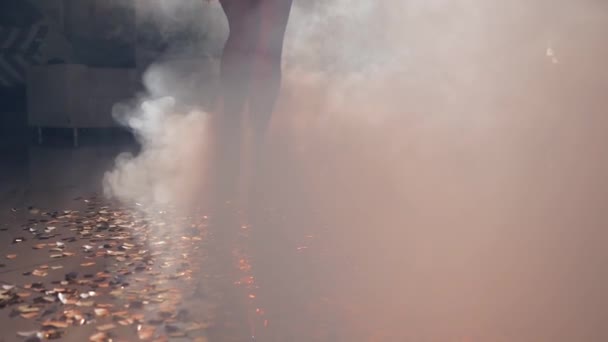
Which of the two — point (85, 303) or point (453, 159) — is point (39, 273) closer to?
point (85, 303)

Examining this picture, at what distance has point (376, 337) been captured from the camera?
2.27 m

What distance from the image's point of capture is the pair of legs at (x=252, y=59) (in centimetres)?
491

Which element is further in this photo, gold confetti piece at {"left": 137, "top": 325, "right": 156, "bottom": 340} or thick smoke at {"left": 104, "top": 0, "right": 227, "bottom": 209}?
thick smoke at {"left": 104, "top": 0, "right": 227, "bottom": 209}

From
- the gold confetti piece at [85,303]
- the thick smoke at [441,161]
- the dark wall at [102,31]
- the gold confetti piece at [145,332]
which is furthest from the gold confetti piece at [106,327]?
the dark wall at [102,31]

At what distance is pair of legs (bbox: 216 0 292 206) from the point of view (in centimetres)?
491

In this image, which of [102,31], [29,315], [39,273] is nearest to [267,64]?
[39,273]

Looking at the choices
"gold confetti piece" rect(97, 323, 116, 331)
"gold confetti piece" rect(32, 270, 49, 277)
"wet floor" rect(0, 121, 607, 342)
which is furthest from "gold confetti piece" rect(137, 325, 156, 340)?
"gold confetti piece" rect(32, 270, 49, 277)

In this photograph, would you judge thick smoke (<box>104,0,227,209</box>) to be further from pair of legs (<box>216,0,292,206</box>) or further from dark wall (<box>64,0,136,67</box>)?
pair of legs (<box>216,0,292,206</box>)

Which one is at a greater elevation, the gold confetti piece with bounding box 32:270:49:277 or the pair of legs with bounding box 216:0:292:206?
the pair of legs with bounding box 216:0:292:206

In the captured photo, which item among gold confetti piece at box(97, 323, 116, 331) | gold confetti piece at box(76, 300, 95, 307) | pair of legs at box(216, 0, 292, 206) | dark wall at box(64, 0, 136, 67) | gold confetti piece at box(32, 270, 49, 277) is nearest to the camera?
gold confetti piece at box(97, 323, 116, 331)

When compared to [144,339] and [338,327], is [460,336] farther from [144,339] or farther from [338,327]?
[144,339]

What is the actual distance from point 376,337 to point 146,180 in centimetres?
425

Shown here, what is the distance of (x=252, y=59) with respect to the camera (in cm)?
501

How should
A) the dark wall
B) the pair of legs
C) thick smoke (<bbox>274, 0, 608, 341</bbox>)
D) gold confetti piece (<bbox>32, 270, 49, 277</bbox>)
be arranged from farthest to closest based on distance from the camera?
the dark wall → the pair of legs → gold confetti piece (<bbox>32, 270, 49, 277</bbox>) → thick smoke (<bbox>274, 0, 608, 341</bbox>)
